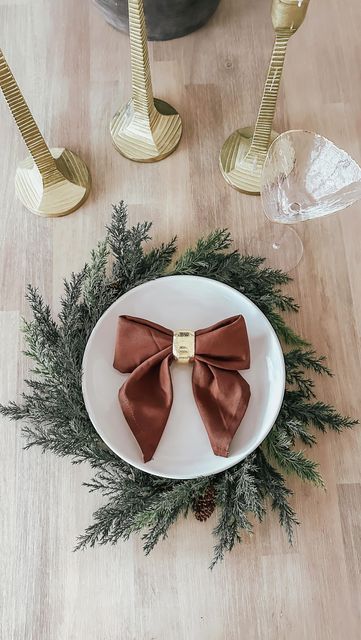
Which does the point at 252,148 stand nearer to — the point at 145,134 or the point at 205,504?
the point at 145,134

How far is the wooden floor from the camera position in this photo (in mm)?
958

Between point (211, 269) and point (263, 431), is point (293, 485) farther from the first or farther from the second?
point (211, 269)

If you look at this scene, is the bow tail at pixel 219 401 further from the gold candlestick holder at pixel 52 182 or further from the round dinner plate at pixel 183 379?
the gold candlestick holder at pixel 52 182

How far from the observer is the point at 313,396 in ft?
3.35

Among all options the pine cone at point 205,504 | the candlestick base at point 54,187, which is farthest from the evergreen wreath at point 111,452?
the candlestick base at point 54,187

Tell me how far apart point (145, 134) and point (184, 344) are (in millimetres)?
408

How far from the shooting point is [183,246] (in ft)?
3.63

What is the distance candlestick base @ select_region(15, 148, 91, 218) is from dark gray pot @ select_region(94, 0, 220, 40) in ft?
0.93

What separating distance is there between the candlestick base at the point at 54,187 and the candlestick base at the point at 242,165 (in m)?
0.23

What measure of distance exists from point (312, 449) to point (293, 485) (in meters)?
0.06

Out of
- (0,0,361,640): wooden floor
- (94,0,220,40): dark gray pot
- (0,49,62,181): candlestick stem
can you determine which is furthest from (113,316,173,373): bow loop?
(94,0,220,40): dark gray pot

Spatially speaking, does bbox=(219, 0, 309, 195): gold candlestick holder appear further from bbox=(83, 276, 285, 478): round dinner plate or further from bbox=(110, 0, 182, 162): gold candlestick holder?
bbox=(83, 276, 285, 478): round dinner plate

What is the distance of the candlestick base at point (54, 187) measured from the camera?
111 cm

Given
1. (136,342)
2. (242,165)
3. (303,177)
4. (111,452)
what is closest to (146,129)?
(242,165)
